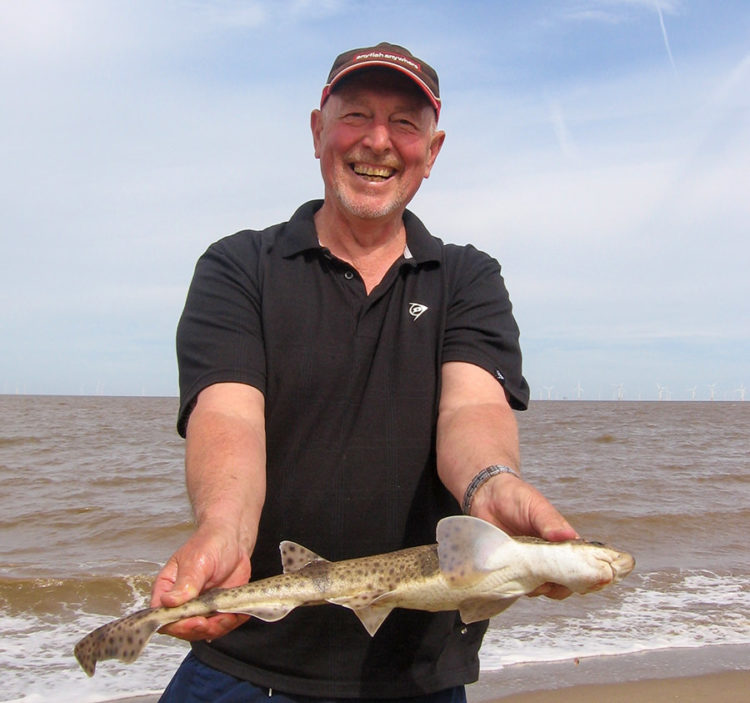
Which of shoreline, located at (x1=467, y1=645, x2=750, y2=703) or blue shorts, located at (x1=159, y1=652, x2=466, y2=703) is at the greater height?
blue shorts, located at (x1=159, y1=652, x2=466, y2=703)

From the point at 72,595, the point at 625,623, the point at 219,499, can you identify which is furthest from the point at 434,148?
the point at 72,595

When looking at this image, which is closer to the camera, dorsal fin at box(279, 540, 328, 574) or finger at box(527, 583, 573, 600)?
finger at box(527, 583, 573, 600)

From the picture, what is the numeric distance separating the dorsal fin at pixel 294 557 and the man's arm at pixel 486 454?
617 millimetres

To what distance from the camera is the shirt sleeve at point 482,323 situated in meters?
3.48

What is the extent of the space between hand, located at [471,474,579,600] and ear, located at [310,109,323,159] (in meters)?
1.89

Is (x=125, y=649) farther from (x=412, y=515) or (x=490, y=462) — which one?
(x=490, y=462)

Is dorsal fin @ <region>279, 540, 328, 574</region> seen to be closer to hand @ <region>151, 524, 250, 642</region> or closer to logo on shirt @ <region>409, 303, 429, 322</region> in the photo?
hand @ <region>151, 524, 250, 642</region>

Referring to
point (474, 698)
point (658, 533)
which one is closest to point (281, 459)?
point (474, 698)

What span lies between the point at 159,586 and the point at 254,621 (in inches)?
27.3

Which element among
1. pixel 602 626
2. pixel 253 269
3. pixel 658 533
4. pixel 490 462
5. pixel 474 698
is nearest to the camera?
pixel 490 462

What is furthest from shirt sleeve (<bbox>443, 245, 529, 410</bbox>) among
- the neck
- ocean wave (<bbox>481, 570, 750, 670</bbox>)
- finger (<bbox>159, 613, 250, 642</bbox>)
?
ocean wave (<bbox>481, 570, 750, 670</bbox>)

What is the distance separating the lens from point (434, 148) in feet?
12.8

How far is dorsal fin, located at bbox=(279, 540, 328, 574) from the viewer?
2971mm

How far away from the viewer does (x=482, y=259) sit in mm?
3840
